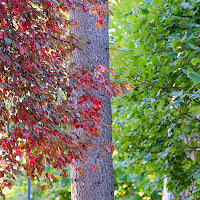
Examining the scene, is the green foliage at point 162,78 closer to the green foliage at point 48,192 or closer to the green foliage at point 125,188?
the green foliage at point 48,192

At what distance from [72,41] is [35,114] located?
108 cm

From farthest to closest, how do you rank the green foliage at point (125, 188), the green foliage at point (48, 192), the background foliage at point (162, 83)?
the green foliage at point (125, 188)
the green foliage at point (48, 192)
the background foliage at point (162, 83)

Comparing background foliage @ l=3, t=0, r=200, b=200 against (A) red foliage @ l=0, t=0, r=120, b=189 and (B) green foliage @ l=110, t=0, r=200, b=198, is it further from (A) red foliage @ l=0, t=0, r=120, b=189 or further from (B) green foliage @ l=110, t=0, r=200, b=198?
(A) red foliage @ l=0, t=0, r=120, b=189

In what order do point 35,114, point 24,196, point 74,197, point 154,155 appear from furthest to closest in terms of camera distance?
point 24,196 < point 154,155 < point 74,197 < point 35,114

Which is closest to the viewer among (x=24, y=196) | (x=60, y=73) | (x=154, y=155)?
(x=60, y=73)

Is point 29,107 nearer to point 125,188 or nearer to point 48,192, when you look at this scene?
point 48,192

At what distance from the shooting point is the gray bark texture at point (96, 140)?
357 cm

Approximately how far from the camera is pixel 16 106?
255 centimetres

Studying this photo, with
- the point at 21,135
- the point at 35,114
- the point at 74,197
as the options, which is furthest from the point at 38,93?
the point at 74,197

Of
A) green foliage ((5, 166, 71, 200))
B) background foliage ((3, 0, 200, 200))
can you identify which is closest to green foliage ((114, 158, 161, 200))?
green foliage ((5, 166, 71, 200))

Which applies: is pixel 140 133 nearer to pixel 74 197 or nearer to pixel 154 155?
pixel 154 155

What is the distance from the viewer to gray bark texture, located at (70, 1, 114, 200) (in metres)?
3.57

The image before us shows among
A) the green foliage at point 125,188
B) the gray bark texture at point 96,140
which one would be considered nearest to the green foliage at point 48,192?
the green foliage at point 125,188

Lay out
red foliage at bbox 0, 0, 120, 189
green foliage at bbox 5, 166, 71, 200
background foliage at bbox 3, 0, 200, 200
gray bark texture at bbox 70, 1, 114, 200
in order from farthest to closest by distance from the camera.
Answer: green foliage at bbox 5, 166, 71, 200 < gray bark texture at bbox 70, 1, 114, 200 < background foliage at bbox 3, 0, 200, 200 < red foliage at bbox 0, 0, 120, 189
